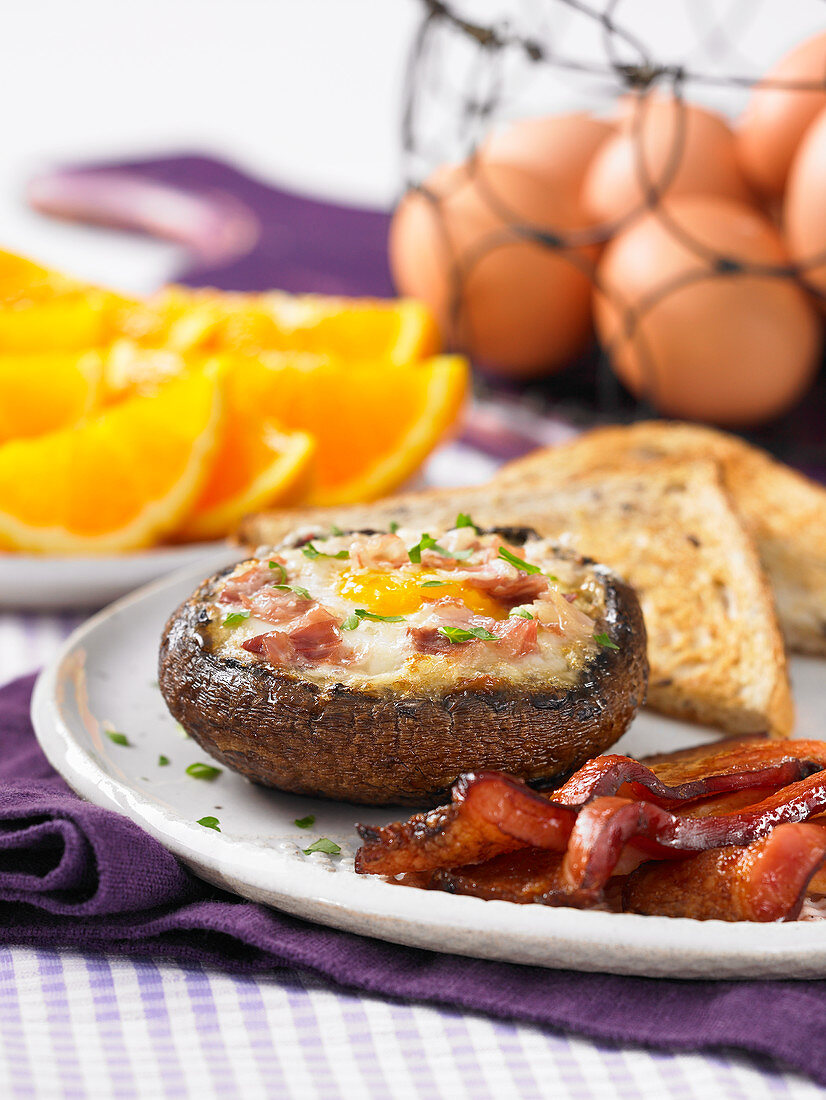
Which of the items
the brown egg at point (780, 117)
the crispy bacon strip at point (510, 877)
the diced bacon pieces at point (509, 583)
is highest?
the brown egg at point (780, 117)

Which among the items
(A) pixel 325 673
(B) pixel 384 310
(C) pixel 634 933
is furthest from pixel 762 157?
(C) pixel 634 933

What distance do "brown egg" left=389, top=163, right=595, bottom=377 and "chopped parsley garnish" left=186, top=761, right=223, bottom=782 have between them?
2603 mm

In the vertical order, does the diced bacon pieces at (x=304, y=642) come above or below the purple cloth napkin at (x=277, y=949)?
above

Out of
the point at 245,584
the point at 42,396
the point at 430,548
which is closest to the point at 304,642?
the point at 245,584

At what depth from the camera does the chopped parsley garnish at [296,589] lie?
7.29 feet

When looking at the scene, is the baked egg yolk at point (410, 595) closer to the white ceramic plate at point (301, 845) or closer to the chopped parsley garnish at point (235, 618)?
the chopped parsley garnish at point (235, 618)

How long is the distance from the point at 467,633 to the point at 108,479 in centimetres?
173

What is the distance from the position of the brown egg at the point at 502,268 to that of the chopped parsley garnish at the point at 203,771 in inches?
102

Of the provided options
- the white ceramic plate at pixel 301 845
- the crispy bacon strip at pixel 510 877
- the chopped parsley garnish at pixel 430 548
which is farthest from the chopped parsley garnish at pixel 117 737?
the crispy bacon strip at pixel 510 877

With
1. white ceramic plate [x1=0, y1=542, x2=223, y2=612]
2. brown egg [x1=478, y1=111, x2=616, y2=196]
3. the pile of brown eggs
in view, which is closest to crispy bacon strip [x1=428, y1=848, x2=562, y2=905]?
white ceramic plate [x1=0, y1=542, x2=223, y2=612]

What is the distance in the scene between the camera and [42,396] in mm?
3818

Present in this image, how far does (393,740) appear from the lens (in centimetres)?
205

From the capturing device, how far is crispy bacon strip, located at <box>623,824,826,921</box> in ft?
5.84

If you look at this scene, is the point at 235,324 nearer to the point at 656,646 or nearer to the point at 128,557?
the point at 128,557
